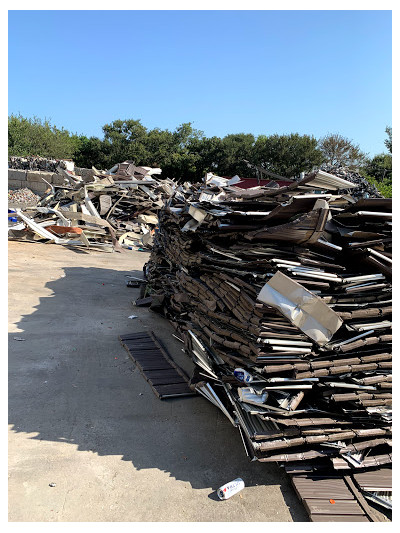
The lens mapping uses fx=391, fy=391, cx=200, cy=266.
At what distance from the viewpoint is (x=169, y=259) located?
7.85 m

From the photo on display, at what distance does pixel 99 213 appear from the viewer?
54.5 ft

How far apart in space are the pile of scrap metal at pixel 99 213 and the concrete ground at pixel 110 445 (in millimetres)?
7957

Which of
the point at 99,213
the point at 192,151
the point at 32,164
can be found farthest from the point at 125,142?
the point at 99,213

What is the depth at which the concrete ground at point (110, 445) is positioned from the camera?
10.5 ft

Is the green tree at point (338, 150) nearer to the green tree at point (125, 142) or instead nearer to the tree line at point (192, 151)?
the tree line at point (192, 151)

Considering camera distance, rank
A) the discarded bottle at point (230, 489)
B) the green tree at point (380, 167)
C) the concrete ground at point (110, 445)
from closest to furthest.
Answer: the concrete ground at point (110, 445) → the discarded bottle at point (230, 489) → the green tree at point (380, 167)

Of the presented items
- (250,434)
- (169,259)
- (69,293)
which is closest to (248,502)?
(250,434)

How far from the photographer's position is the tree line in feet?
113

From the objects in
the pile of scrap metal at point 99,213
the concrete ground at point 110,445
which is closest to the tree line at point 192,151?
the pile of scrap metal at point 99,213

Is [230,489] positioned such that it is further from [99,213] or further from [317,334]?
[99,213]

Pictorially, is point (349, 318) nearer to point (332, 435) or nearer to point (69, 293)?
point (332, 435)

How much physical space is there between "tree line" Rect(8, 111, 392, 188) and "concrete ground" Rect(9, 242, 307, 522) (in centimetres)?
2899

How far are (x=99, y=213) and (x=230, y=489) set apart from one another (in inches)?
575

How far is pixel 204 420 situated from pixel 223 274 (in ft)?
5.59
